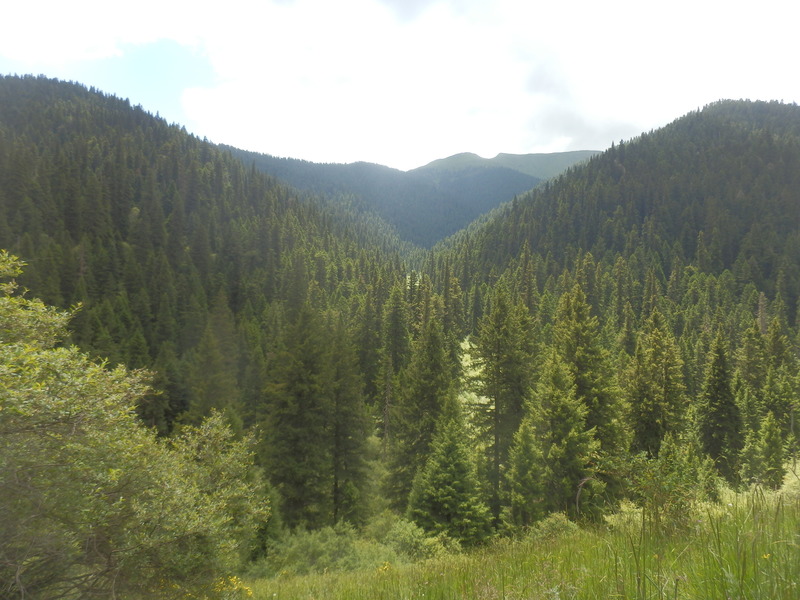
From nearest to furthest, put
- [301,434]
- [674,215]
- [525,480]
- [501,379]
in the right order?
[525,480], [301,434], [501,379], [674,215]

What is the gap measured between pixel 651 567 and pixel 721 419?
34295 mm

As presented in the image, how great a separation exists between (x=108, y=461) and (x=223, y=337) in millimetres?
47652

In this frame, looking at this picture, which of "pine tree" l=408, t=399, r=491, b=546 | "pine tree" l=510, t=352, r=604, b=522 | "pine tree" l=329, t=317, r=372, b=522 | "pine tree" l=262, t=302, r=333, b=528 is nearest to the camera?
"pine tree" l=510, t=352, r=604, b=522

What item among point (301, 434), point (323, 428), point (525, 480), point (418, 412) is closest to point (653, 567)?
point (525, 480)

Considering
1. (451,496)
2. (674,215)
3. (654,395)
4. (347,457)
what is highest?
(674,215)

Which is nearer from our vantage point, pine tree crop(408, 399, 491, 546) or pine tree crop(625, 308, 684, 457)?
pine tree crop(408, 399, 491, 546)

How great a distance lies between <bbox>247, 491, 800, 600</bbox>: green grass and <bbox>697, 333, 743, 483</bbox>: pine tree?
1207 inches

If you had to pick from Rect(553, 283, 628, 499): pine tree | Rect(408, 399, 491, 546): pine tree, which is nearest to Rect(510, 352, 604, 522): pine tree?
Rect(553, 283, 628, 499): pine tree

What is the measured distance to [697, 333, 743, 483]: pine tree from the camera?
28.3m

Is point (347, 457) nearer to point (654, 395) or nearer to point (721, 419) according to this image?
point (654, 395)

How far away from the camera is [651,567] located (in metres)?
3.09

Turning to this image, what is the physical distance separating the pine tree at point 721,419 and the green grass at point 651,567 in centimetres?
3066

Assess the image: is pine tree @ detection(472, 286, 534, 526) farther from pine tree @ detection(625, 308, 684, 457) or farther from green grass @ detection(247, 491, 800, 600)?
green grass @ detection(247, 491, 800, 600)

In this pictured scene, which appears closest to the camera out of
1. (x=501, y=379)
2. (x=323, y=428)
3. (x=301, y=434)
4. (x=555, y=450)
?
(x=555, y=450)
